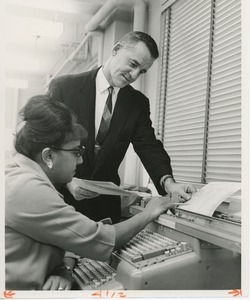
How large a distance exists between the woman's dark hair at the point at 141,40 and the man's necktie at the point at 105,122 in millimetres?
215

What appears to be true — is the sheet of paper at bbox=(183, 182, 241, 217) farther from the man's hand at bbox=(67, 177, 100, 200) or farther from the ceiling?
the ceiling

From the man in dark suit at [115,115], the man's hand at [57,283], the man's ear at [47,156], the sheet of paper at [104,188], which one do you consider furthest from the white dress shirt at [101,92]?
the man's hand at [57,283]

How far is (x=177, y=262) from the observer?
1012 millimetres

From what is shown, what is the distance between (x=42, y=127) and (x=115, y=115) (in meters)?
0.49

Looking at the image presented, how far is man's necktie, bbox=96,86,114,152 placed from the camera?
149 centimetres

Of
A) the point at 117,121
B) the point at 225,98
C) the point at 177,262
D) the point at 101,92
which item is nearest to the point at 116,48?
the point at 101,92

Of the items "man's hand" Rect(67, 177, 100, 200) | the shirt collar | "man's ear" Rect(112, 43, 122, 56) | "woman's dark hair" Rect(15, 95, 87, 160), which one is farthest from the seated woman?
"man's ear" Rect(112, 43, 122, 56)

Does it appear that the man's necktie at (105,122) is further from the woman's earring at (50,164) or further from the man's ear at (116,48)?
the woman's earring at (50,164)

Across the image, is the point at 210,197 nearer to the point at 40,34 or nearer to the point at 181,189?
the point at 181,189

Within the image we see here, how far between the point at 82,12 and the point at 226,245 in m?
1.10

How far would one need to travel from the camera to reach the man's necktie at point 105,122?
58.5 inches

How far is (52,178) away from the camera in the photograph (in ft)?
3.85

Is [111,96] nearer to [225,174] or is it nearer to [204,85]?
[204,85]

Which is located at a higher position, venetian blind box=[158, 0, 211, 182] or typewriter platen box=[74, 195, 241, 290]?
venetian blind box=[158, 0, 211, 182]
